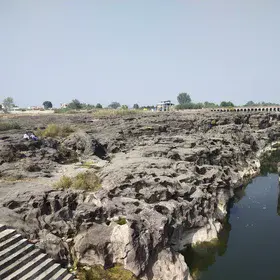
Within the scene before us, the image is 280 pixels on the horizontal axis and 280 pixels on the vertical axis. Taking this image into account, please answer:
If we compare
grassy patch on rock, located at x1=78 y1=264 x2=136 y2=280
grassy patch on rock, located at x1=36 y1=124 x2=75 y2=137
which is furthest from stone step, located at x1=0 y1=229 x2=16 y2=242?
grassy patch on rock, located at x1=36 y1=124 x2=75 y2=137

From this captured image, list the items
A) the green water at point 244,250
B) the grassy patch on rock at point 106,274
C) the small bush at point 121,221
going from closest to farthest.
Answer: the grassy patch on rock at point 106,274 < the small bush at point 121,221 < the green water at point 244,250

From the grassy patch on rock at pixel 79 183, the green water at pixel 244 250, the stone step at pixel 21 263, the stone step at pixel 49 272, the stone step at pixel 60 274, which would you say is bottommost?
the green water at pixel 244 250

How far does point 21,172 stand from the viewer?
2094 cm

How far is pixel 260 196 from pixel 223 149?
23.9ft

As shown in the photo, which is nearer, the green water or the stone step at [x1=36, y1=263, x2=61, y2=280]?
the stone step at [x1=36, y1=263, x2=61, y2=280]

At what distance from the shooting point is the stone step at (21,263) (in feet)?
36.1

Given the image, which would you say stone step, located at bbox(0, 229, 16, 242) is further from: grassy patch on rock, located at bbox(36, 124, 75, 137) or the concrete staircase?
grassy patch on rock, located at bbox(36, 124, 75, 137)

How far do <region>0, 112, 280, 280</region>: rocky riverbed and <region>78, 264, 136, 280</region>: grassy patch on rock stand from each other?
0.25 meters

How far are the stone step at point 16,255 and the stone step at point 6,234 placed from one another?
890mm

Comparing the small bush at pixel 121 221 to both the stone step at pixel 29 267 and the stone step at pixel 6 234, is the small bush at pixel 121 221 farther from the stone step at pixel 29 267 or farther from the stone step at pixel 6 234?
the stone step at pixel 6 234

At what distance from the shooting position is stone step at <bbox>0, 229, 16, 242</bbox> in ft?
40.2

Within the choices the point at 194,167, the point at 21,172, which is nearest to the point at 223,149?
the point at 194,167

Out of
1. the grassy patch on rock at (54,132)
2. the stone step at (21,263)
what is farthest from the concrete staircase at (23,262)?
the grassy patch on rock at (54,132)

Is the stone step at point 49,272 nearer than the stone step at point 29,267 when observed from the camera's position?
No
